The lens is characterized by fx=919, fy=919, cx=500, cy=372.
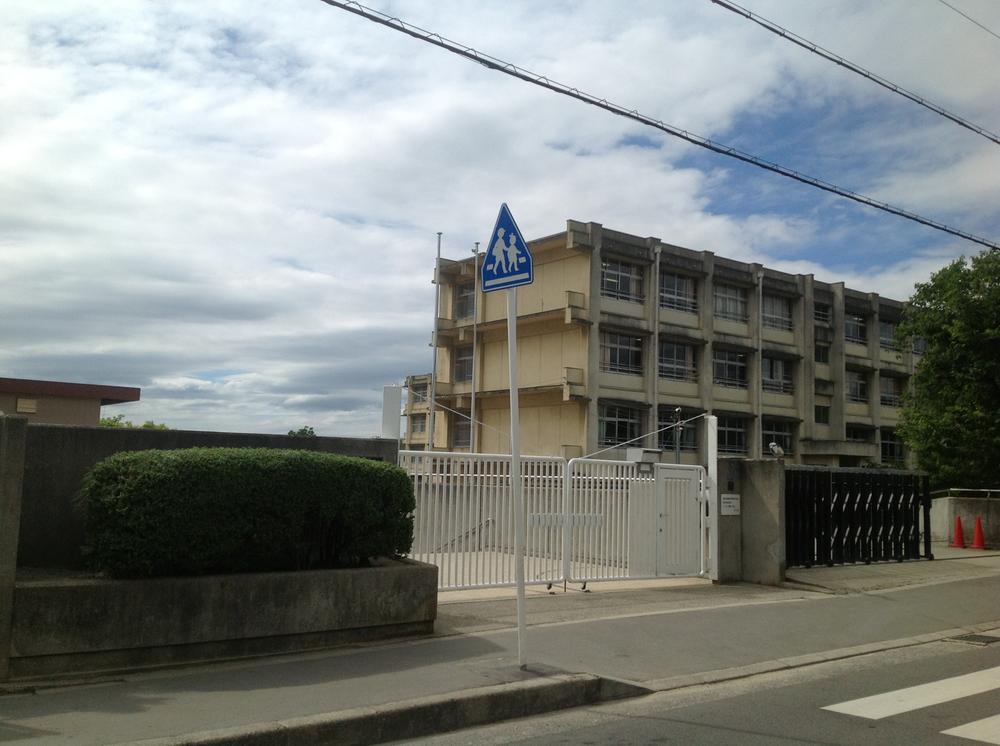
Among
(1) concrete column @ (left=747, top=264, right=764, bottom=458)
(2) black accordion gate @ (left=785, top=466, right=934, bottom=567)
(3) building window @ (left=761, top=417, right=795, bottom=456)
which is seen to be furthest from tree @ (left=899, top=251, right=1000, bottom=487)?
(3) building window @ (left=761, top=417, right=795, bottom=456)

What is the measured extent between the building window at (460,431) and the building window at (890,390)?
2839 cm

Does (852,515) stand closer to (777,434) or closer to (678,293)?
(678,293)

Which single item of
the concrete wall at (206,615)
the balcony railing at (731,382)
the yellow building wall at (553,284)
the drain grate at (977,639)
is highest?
the yellow building wall at (553,284)

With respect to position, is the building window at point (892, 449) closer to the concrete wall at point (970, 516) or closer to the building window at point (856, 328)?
the building window at point (856, 328)

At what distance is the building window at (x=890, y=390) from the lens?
→ 61.6 metres


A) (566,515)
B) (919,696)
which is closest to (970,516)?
(566,515)

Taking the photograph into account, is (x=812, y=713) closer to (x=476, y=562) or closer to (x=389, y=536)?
(x=389, y=536)

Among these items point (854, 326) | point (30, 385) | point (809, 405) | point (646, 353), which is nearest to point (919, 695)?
point (30, 385)

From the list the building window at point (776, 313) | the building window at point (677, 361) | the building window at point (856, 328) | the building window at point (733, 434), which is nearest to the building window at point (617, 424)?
the building window at point (677, 361)

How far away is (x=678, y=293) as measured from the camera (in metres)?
50.1

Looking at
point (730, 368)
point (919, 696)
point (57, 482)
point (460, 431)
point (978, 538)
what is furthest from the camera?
point (460, 431)

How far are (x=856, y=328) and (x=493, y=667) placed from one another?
2266 inches

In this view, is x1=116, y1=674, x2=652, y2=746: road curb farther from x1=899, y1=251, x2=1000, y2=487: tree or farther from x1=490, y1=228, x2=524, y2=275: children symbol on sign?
x1=899, y1=251, x2=1000, y2=487: tree

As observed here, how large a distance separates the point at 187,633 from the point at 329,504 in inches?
64.9
